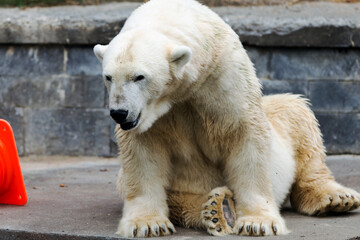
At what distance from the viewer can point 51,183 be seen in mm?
5309

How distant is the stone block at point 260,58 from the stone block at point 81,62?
4.89 ft

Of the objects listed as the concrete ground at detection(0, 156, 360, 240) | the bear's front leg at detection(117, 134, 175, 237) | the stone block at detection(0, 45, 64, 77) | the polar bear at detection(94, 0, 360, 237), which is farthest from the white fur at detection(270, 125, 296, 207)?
the stone block at detection(0, 45, 64, 77)

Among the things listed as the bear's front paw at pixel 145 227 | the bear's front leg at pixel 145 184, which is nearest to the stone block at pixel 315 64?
the bear's front leg at pixel 145 184

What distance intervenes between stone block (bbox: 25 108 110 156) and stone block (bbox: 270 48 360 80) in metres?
1.76

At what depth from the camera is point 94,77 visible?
663 centimetres

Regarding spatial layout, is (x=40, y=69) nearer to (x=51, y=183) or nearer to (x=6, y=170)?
(x=51, y=183)

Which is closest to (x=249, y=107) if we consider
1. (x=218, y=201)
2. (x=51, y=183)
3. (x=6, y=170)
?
(x=218, y=201)

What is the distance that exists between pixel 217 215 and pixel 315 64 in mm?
3259

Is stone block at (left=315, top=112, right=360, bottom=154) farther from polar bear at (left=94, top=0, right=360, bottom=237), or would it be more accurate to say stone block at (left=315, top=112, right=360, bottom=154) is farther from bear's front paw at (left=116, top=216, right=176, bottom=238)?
bear's front paw at (left=116, top=216, right=176, bottom=238)

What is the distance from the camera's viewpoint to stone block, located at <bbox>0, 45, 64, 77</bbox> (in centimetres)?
666

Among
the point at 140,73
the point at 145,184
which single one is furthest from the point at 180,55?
the point at 145,184

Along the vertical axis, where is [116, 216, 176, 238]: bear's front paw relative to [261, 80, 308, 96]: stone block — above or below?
above

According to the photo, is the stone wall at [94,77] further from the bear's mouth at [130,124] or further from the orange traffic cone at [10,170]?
the bear's mouth at [130,124]

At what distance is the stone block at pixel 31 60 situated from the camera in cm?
666
